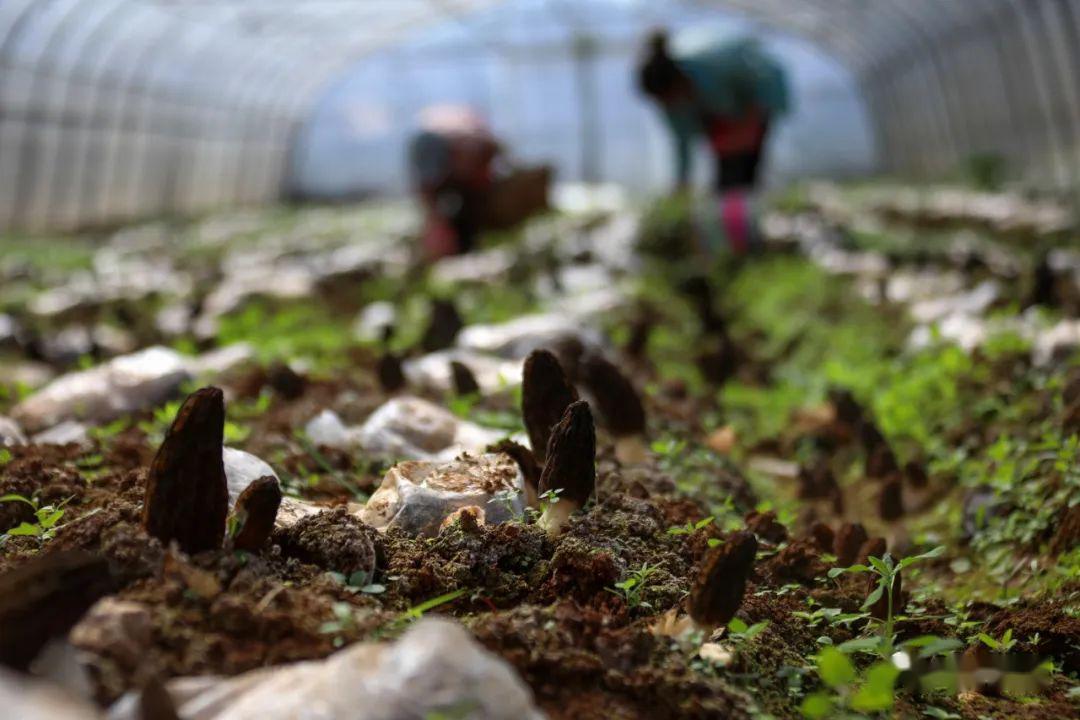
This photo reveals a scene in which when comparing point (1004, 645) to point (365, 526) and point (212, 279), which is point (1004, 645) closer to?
point (365, 526)

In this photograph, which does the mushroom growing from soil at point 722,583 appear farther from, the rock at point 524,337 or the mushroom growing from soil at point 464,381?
the rock at point 524,337

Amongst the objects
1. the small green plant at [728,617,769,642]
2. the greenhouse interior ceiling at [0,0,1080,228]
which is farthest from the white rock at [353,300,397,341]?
the greenhouse interior ceiling at [0,0,1080,228]

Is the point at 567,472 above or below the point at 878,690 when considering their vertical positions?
above

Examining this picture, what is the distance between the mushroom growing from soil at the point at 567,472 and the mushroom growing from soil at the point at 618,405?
3.57ft

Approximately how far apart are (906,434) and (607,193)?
70.3ft

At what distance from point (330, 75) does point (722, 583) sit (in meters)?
30.9

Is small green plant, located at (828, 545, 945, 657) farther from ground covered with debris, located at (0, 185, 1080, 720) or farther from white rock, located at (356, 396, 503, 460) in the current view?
white rock, located at (356, 396, 503, 460)

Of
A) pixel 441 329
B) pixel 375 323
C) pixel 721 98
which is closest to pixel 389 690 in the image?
pixel 441 329

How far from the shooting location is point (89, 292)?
9.67m

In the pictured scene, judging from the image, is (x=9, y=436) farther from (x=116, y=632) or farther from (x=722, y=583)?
(x=722, y=583)

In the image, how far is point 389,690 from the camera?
1775mm

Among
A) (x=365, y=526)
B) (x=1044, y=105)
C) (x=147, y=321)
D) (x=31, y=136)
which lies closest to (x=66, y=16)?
(x=31, y=136)

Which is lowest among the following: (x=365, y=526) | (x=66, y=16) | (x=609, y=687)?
(x=609, y=687)

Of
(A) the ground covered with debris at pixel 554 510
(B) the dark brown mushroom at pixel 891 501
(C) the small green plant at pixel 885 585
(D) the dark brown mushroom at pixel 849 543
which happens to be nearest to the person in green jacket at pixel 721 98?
(A) the ground covered with debris at pixel 554 510
